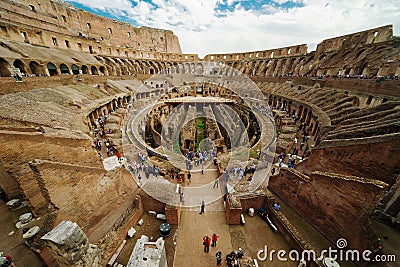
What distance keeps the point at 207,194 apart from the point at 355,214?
20.6ft

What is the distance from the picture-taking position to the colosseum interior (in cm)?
558

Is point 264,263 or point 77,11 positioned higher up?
point 77,11

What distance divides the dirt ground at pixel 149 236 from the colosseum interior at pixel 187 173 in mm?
46

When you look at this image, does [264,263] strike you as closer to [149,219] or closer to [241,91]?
[149,219]

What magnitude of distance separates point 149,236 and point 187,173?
4.48 meters

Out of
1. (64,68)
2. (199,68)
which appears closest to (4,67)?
(64,68)

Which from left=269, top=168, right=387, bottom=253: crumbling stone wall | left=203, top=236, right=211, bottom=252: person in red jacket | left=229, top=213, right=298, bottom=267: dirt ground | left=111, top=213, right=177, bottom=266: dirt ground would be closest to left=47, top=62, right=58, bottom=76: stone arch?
left=111, top=213, right=177, bottom=266: dirt ground

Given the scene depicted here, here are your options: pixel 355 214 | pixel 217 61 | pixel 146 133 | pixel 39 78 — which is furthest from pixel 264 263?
pixel 217 61

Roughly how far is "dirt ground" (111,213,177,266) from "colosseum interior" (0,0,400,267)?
46 mm

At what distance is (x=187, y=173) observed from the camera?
10875mm

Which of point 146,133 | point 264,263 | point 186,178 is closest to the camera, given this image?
point 264,263

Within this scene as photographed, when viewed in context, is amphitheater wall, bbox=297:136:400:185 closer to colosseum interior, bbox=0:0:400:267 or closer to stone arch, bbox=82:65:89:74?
colosseum interior, bbox=0:0:400:267

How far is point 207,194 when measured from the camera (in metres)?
9.45

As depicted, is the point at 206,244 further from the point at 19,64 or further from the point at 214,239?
the point at 19,64
